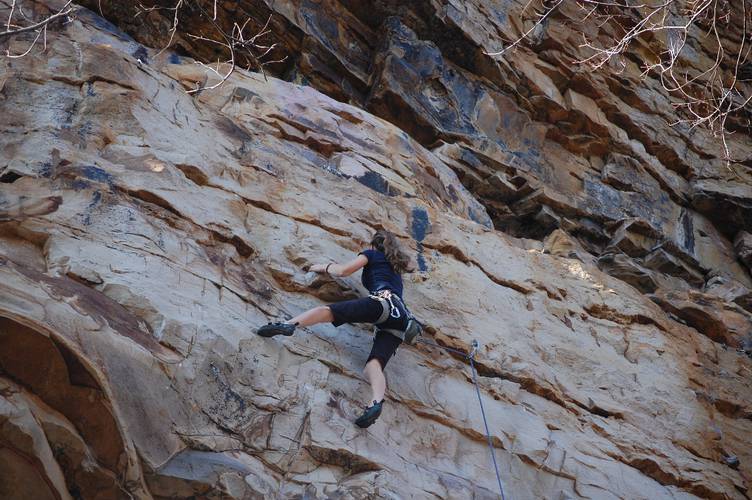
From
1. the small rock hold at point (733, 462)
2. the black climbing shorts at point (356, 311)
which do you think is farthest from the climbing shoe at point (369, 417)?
the small rock hold at point (733, 462)

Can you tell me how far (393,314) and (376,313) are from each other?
0.14m

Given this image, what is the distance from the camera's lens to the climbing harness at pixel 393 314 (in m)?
5.68

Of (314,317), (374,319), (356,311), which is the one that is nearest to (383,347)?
(374,319)

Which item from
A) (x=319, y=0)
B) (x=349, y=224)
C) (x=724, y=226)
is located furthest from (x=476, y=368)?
(x=724, y=226)

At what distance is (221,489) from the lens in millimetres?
4129

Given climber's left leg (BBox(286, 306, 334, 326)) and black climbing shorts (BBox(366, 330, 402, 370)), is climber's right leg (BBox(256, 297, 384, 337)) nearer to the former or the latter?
climber's left leg (BBox(286, 306, 334, 326))

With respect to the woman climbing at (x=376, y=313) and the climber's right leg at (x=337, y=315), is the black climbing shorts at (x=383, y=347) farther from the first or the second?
the climber's right leg at (x=337, y=315)

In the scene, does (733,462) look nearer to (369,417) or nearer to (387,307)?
(387,307)

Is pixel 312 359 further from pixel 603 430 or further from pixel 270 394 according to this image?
pixel 603 430

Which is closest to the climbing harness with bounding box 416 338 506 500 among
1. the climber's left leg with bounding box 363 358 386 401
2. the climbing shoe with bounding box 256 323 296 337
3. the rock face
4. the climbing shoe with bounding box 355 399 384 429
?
the rock face

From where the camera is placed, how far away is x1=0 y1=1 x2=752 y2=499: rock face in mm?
4078

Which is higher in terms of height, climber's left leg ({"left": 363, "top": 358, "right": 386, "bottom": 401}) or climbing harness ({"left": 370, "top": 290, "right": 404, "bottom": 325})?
climbing harness ({"left": 370, "top": 290, "right": 404, "bottom": 325})

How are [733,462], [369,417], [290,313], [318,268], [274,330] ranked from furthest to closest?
[733,462], [318,268], [290,313], [274,330], [369,417]

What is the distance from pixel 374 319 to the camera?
18.6 feet
